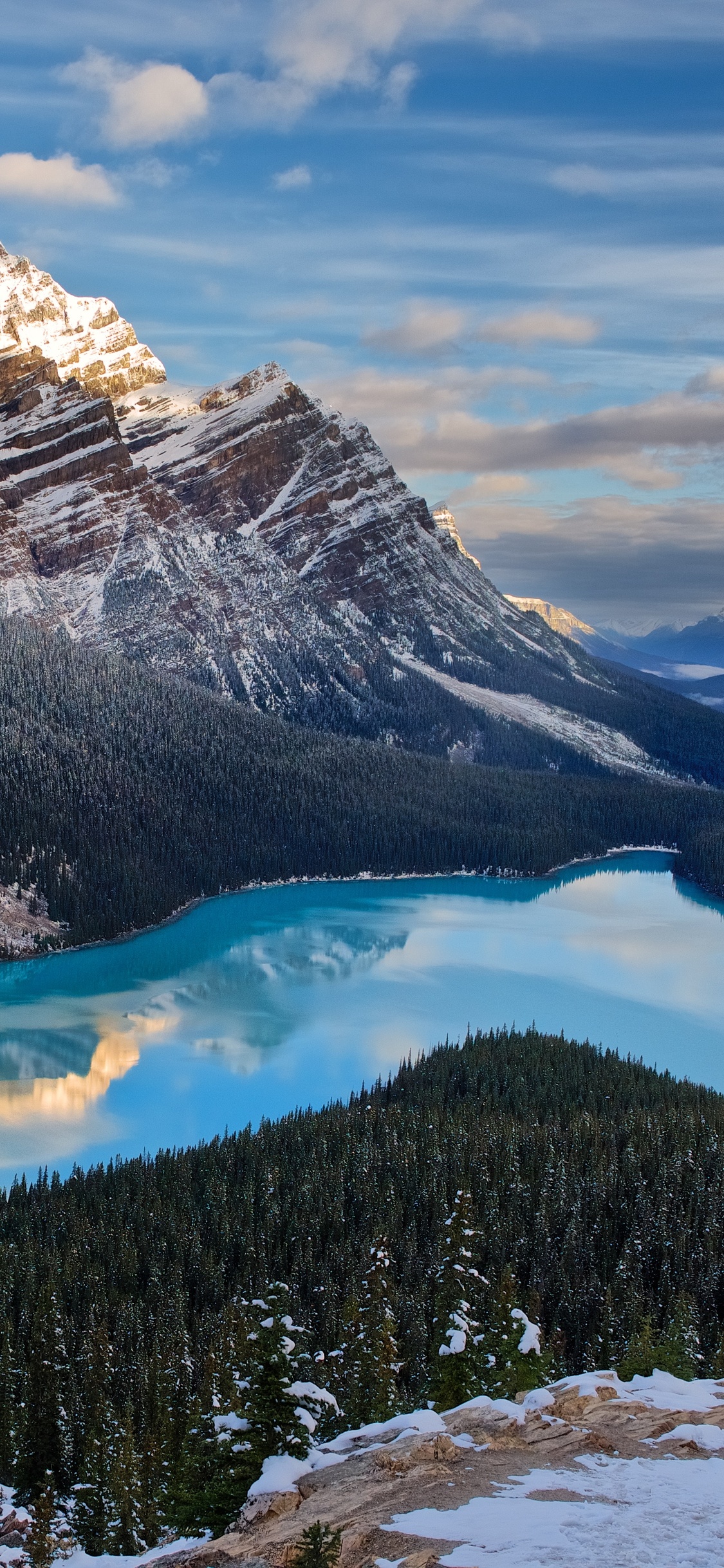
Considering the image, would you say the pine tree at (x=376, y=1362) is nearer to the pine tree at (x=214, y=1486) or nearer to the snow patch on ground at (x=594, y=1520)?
the pine tree at (x=214, y=1486)

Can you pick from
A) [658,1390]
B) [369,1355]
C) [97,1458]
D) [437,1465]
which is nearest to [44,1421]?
[97,1458]

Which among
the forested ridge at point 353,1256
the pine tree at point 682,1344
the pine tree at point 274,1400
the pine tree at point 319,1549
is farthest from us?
the forested ridge at point 353,1256

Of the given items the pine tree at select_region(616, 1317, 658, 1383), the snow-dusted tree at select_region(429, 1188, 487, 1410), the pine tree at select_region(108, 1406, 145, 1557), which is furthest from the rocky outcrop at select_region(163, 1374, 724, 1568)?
the pine tree at select_region(108, 1406, 145, 1557)

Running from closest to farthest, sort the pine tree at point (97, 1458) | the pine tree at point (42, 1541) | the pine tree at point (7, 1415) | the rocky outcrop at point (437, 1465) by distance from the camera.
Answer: the rocky outcrop at point (437, 1465), the pine tree at point (42, 1541), the pine tree at point (97, 1458), the pine tree at point (7, 1415)

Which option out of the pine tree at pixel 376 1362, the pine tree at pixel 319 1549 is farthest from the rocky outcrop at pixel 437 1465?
the pine tree at pixel 376 1362

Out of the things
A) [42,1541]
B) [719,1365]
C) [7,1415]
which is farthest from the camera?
[7,1415]

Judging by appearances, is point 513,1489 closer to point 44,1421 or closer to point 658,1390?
point 658,1390

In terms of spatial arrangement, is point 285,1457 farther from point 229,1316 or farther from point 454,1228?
point 229,1316
